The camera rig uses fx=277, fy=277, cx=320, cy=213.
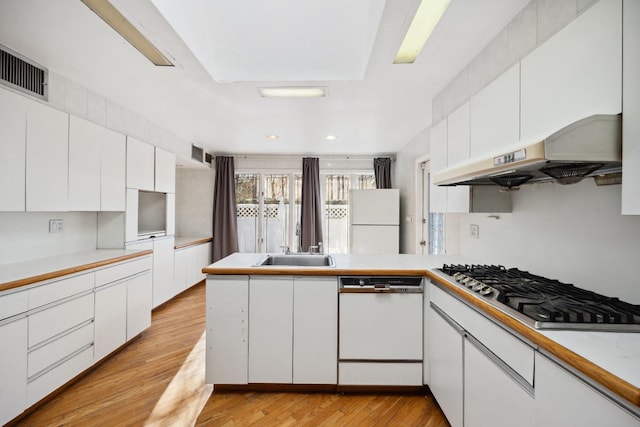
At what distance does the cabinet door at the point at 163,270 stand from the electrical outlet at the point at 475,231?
3.43 metres

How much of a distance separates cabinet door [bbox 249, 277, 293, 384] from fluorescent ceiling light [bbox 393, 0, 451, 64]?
174cm

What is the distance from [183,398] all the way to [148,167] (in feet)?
8.15

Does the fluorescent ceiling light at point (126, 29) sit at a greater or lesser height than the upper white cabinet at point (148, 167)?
greater

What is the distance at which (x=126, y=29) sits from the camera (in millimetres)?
1656

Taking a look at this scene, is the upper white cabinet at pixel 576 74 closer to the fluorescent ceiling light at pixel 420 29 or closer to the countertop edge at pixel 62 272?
the fluorescent ceiling light at pixel 420 29

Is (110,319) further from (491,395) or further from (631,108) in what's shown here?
(631,108)

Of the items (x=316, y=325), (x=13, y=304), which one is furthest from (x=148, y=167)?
(x=316, y=325)

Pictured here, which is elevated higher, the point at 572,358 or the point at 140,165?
the point at 140,165

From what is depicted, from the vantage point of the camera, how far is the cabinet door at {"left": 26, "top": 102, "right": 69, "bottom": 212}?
1.96 metres

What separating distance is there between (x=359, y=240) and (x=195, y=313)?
8.68 feet

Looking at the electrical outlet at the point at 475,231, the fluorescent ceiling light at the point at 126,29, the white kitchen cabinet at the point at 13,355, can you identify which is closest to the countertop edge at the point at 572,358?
the electrical outlet at the point at 475,231

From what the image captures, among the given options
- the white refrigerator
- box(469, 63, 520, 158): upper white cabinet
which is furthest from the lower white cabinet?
the white refrigerator

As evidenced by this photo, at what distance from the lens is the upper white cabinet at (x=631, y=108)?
846mm

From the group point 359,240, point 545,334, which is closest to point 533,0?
point 545,334
